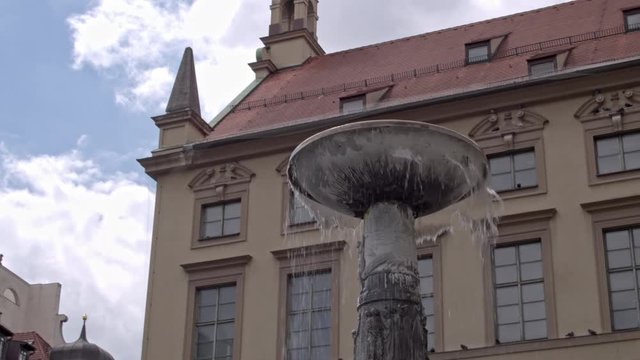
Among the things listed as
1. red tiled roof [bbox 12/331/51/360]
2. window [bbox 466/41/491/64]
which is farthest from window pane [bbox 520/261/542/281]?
red tiled roof [bbox 12/331/51/360]

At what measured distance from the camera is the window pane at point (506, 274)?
21516 mm

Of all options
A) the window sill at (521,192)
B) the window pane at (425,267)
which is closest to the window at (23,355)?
the window pane at (425,267)

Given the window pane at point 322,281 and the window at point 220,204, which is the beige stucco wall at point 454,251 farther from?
the window pane at point 322,281

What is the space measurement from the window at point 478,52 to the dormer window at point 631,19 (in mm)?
2978

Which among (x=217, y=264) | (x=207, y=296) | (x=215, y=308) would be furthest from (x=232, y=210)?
(x=215, y=308)

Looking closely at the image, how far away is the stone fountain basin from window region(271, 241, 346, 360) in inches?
364

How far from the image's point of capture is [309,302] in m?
23.1

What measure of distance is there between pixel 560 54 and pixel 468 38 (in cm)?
415

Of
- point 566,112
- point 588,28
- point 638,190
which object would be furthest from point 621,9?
point 638,190

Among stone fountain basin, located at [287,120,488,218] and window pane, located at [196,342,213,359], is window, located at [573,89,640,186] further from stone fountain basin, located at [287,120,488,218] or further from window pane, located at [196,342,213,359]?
stone fountain basin, located at [287,120,488,218]

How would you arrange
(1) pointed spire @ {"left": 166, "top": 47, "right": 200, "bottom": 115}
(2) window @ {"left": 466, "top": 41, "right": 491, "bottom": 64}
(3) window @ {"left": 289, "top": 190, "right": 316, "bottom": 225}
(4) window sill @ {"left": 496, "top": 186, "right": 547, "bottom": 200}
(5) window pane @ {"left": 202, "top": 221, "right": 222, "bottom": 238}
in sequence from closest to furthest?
1. (4) window sill @ {"left": 496, "top": 186, "right": 547, "bottom": 200}
2. (3) window @ {"left": 289, "top": 190, "right": 316, "bottom": 225}
3. (5) window pane @ {"left": 202, "top": 221, "right": 222, "bottom": 238}
4. (2) window @ {"left": 466, "top": 41, "right": 491, "bottom": 64}
5. (1) pointed spire @ {"left": 166, "top": 47, "right": 200, "bottom": 115}

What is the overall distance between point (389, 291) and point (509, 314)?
8824 mm

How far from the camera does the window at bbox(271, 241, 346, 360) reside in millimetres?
22641

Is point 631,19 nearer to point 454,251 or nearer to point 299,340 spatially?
point 454,251
